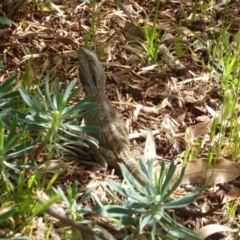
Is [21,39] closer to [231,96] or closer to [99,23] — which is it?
[99,23]

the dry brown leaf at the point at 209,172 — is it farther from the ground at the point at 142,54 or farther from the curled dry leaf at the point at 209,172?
the ground at the point at 142,54

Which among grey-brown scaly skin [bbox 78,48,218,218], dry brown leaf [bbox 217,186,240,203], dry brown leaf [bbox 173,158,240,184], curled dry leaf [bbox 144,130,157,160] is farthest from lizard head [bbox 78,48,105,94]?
dry brown leaf [bbox 217,186,240,203]

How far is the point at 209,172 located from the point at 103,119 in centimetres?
95

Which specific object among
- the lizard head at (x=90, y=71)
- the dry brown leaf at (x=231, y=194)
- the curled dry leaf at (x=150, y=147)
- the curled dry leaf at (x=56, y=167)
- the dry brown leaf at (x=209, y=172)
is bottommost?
the dry brown leaf at (x=231, y=194)

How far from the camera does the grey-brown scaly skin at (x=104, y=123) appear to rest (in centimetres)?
452

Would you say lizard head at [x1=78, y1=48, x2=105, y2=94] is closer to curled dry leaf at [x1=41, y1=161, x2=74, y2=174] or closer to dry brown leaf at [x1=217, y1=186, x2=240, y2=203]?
curled dry leaf at [x1=41, y1=161, x2=74, y2=174]

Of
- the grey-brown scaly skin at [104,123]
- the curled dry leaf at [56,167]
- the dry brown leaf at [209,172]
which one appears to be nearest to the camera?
the curled dry leaf at [56,167]

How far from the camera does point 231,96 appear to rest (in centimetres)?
462

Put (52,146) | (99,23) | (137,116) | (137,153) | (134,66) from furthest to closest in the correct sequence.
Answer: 1. (99,23)
2. (134,66)
3. (137,116)
4. (137,153)
5. (52,146)

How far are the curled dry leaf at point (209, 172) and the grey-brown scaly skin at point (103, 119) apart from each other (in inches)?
14.9

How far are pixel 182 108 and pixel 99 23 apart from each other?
4.31 feet

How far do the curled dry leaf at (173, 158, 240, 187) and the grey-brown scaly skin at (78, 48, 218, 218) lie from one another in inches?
14.5

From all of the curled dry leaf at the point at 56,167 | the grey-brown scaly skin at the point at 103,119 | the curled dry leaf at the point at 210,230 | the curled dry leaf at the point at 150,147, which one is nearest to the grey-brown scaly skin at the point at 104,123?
the grey-brown scaly skin at the point at 103,119

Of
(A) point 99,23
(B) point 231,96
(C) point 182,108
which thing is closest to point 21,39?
(A) point 99,23
